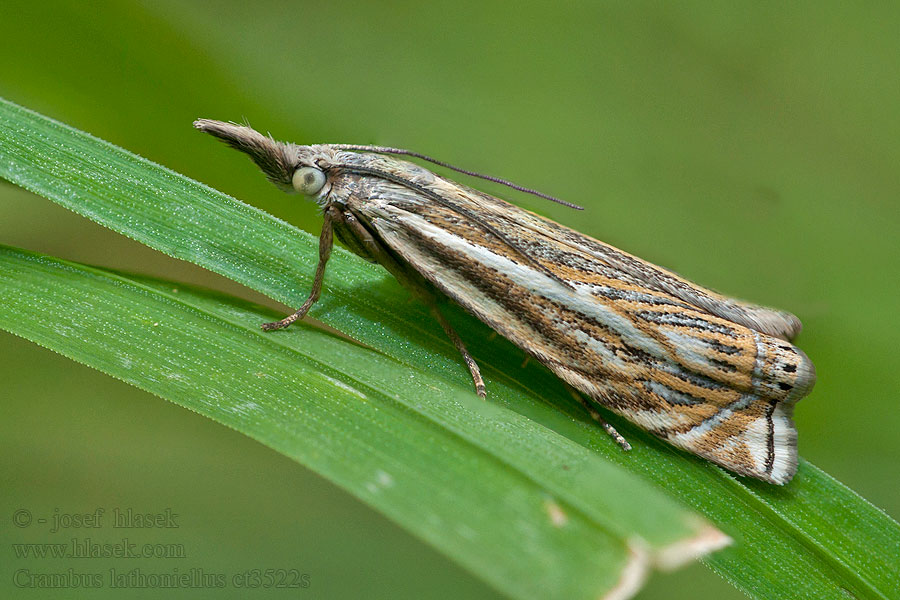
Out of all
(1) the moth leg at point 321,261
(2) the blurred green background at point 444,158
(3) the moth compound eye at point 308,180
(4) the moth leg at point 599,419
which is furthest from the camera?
(2) the blurred green background at point 444,158

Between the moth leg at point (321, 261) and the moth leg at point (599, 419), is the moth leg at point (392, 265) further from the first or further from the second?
the moth leg at point (599, 419)

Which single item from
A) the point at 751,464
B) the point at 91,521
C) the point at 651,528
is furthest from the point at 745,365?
the point at 91,521

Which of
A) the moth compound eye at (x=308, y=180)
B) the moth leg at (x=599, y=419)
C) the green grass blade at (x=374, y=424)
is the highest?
the moth compound eye at (x=308, y=180)

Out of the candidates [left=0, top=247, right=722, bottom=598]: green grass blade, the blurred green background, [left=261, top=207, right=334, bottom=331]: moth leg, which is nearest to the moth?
[left=261, top=207, right=334, bottom=331]: moth leg

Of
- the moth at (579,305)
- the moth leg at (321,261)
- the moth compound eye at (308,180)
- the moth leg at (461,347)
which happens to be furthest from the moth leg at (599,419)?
the moth compound eye at (308,180)

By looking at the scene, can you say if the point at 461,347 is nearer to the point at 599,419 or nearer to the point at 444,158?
the point at 599,419

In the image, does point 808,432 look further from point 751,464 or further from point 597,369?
point 597,369

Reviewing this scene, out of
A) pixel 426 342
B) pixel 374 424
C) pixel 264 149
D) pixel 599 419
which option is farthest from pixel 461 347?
pixel 264 149
